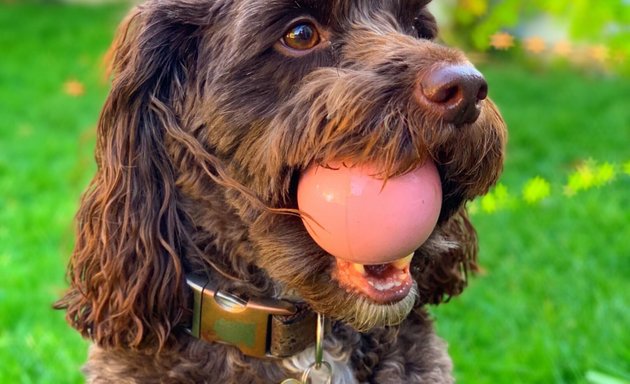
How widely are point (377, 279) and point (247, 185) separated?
0.44 m

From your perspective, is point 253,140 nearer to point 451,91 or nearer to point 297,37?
point 297,37

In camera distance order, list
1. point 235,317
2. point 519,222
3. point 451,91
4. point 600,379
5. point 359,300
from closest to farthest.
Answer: point 451,91 < point 359,300 < point 235,317 < point 600,379 < point 519,222

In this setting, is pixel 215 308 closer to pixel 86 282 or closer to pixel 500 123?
pixel 86 282

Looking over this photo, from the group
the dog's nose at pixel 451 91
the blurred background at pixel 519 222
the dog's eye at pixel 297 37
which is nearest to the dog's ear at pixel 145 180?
the dog's eye at pixel 297 37

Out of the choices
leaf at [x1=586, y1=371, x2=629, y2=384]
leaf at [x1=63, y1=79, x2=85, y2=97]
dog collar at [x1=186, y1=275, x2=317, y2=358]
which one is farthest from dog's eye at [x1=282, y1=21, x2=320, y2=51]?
leaf at [x1=63, y1=79, x2=85, y2=97]

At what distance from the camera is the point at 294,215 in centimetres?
220

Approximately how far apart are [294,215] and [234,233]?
0.89 feet

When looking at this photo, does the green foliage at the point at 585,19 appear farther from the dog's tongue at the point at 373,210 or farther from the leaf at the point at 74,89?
the leaf at the point at 74,89

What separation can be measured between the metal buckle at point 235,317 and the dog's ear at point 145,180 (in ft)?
0.24

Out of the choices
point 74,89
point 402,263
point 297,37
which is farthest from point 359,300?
point 74,89

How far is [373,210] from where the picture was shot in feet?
6.43

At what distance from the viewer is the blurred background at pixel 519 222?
363 centimetres

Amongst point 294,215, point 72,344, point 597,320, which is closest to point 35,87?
point 72,344

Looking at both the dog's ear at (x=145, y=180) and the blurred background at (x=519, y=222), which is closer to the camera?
the dog's ear at (x=145, y=180)
